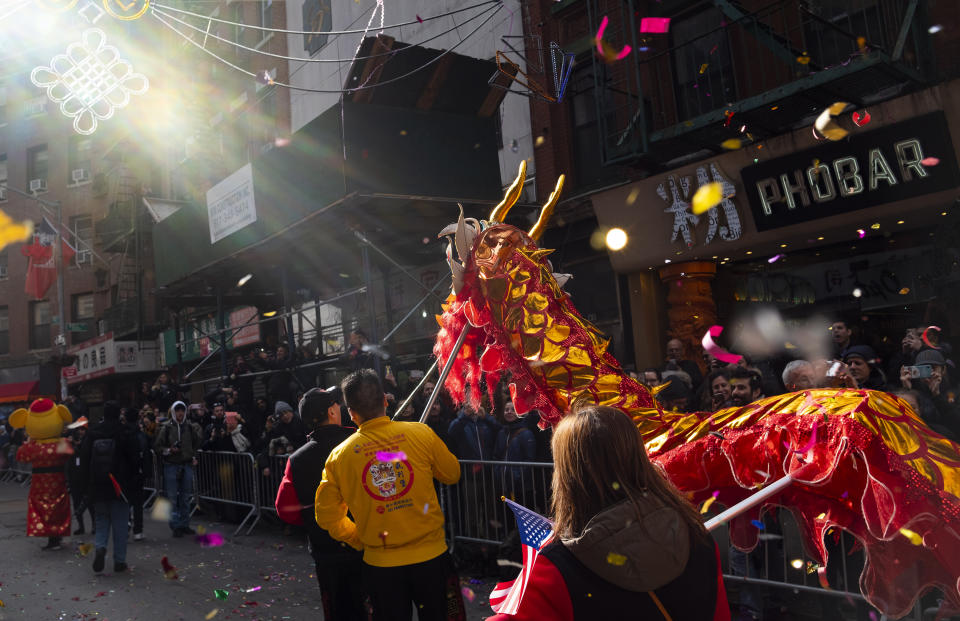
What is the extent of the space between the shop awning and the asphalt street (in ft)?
78.6

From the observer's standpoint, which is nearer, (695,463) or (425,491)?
(695,463)

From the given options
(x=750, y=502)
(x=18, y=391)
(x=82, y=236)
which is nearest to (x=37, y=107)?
(x=82, y=236)

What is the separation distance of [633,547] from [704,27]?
1072 cm

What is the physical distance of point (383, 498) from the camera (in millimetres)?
3512

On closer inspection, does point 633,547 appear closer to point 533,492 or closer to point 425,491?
point 425,491

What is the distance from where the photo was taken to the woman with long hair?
163 centimetres

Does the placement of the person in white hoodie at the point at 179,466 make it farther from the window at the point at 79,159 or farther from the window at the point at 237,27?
the window at the point at 79,159

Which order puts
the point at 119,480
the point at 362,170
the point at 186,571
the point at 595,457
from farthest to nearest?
the point at 362,170 → the point at 119,480 → the point at 186,571 → the point at 595,457

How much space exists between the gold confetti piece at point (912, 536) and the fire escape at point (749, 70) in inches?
244

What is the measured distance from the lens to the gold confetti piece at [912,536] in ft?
8.92

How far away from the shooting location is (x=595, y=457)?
1755mm

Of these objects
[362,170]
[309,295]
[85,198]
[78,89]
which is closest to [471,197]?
[362,170]

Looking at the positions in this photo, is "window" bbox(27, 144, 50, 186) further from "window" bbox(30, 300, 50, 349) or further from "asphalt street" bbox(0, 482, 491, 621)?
"asphalt street" bbox(0, 482, 491, 621)

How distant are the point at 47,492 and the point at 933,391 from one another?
32.8 feet
